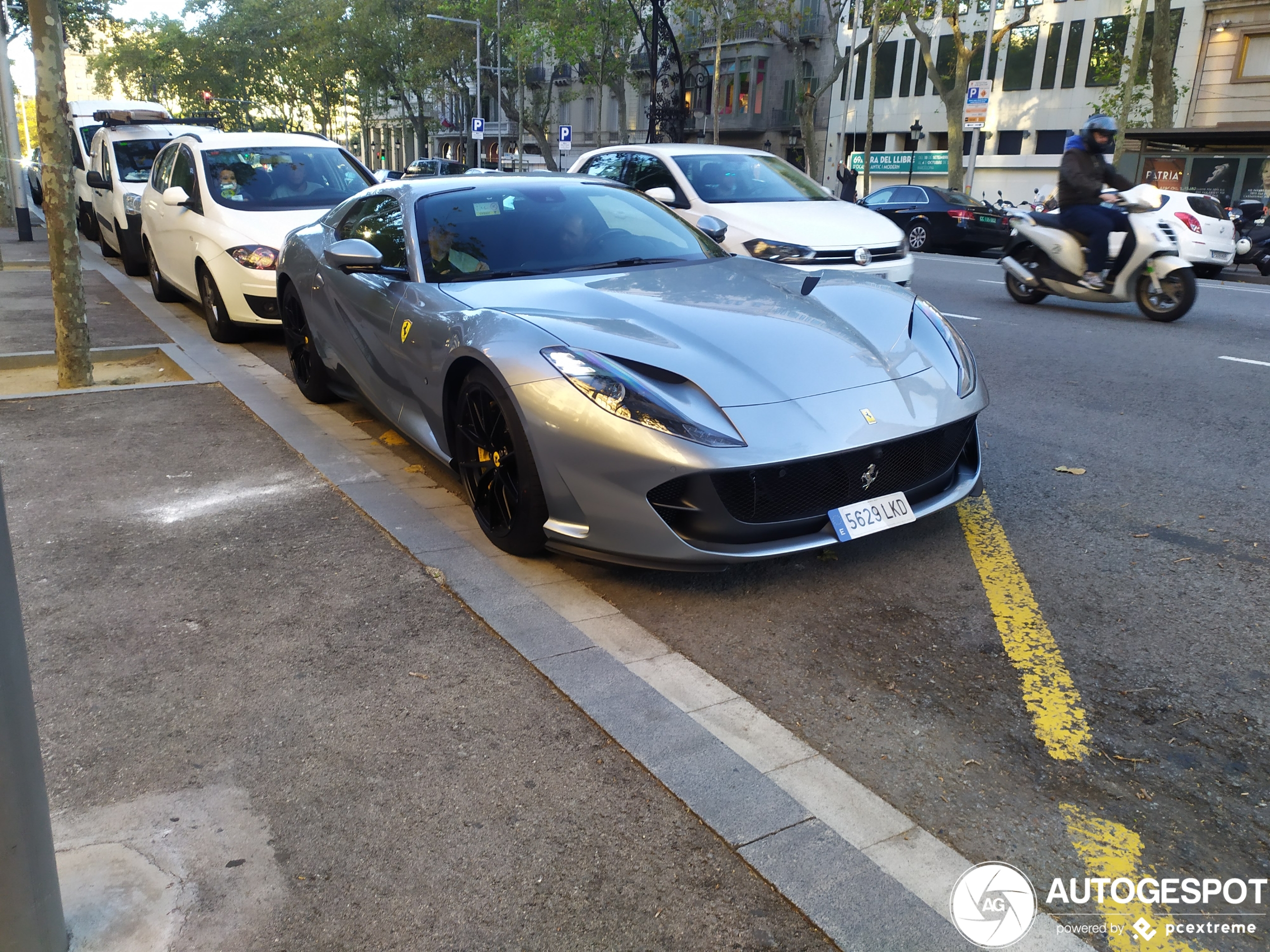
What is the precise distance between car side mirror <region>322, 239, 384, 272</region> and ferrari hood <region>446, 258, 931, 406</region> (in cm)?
54

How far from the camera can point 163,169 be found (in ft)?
35.0

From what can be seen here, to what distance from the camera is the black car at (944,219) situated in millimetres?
21328

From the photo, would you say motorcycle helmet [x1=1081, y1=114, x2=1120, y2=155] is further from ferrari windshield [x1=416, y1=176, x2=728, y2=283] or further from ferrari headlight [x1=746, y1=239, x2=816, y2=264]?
ferrari windshield [x1=416, y1=176, x2=728, y2=283]

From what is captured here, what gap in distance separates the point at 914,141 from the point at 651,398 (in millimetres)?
47124

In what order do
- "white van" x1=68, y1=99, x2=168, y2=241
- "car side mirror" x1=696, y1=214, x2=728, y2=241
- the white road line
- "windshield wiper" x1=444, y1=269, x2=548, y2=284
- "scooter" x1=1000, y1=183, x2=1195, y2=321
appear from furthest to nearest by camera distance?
"white van" x1=68, y1=99, x2=168, y2=241 → "scooter" x1=1000, y1=183, x2=1195, y2=321 → the white road line → "car side mirror" x1=696, y1=214, x2=728, y2=241 → "windshield wiper" x1=444, y1=269, x2=548, y2=284

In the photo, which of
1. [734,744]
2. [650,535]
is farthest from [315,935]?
[650,535]

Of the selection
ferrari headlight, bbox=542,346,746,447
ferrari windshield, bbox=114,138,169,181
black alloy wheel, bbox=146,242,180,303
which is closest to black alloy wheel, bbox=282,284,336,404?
ferrari headlight, bbox=542,346,746,447

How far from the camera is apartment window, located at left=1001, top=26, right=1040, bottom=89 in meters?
43.6

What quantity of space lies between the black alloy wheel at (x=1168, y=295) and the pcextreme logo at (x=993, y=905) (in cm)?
921

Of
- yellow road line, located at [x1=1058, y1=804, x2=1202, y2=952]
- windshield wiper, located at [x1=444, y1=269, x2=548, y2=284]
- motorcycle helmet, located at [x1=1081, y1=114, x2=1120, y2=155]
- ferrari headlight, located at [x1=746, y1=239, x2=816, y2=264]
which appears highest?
motorcycle helmet, located at [x1=1081, y1=114, x2=1120, y2=155]

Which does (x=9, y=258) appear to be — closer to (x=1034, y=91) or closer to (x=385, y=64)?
(x=1034, y=91)

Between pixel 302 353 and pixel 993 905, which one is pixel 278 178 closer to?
pixel 302 353

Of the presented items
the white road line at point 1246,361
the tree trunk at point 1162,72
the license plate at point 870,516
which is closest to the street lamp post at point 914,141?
the tree trunk at point 1162,72

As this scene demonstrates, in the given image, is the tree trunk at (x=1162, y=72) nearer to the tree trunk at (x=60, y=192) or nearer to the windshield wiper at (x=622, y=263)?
the windshield wiper at (x=622, y=263)
